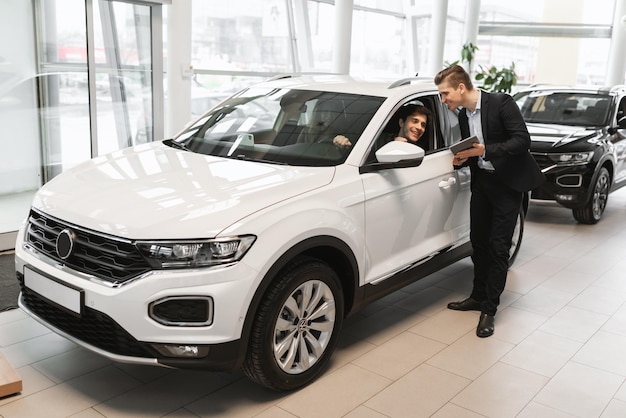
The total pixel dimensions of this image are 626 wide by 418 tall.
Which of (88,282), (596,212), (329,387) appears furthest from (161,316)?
(596,212)

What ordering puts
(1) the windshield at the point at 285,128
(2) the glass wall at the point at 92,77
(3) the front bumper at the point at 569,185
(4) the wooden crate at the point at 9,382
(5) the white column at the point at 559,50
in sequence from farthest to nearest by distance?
(5) the white column at the point at 559,50 → (3) the front bumper at the point at 569,185 → (2) the glass wall at the point at 92,77 → (1) the windshield at the point at 285,128 → (4) the wooden crate at the point at 9,382

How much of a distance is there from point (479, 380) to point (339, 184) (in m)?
1.25

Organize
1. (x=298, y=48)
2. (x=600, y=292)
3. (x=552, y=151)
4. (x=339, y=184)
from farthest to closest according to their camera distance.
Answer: (x=298, y=48)
(x=552, y=151)
(x=600, y=292)
(x=339, y=184)

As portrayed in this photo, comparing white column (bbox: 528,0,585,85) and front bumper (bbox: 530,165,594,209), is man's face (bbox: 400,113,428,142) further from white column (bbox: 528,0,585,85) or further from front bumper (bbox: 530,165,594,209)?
white column (bbox: 528,0,585,85)

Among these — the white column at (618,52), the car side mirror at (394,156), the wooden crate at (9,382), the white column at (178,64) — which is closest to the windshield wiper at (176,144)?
the car side mirror at (394,156)

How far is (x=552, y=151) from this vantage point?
6426 mm

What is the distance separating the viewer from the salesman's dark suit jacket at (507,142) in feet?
11.8

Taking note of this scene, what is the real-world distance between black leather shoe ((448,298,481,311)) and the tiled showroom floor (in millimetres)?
49

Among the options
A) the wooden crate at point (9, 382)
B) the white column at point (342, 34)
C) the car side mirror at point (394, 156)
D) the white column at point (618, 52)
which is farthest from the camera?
the white column at point (618, 52)

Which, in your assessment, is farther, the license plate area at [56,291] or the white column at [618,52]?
the white column at [618,52]

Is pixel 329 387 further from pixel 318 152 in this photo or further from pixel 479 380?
pixel 318 152

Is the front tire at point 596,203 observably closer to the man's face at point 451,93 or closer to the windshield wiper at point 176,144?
the man's face at point 451,93

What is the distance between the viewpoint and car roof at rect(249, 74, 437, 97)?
369cm

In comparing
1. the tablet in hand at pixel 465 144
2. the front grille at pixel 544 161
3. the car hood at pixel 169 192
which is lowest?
the front grille at pixel 544 161
